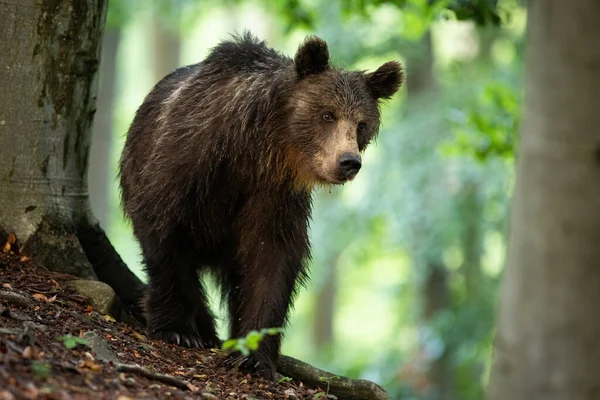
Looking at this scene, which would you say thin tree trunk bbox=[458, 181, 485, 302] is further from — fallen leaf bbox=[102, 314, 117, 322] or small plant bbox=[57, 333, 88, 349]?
small plant bbox=[57, 333, 88, 349]

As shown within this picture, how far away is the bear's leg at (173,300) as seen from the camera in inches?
252

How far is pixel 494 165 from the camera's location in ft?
43.1

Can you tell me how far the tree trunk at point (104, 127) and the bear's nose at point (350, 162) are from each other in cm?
921

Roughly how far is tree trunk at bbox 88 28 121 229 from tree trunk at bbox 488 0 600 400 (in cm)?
1177

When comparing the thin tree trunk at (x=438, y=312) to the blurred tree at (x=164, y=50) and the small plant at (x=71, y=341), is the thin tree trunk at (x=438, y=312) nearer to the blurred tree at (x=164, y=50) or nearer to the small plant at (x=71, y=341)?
the blurred tree at (x=164, y=50)

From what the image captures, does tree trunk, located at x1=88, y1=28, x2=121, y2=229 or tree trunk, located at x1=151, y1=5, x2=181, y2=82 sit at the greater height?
tree trunk, located at x1=151, y1=5, x2=181, y2=82

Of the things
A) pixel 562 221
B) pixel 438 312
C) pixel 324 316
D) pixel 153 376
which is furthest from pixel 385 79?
pixel 324 316

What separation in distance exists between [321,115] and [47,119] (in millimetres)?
1962

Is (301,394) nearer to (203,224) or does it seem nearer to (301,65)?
(203,224)

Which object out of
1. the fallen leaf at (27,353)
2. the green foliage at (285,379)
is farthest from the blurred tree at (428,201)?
the fallen leaf at (27,353)

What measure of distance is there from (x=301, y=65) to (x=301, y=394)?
7.43ft

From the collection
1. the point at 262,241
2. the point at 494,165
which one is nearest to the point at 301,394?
the point at 262,241

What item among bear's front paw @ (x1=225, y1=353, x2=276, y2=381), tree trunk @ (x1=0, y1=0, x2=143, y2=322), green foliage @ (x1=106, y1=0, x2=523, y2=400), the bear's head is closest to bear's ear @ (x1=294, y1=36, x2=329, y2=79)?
the bear's head

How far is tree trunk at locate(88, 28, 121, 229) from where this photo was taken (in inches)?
568
